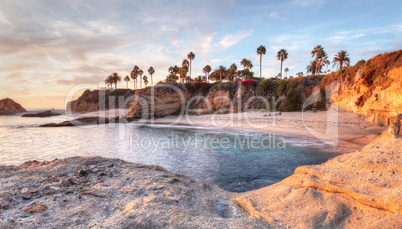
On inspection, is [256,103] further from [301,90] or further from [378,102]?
[378,102]

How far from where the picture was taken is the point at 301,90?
37.4m

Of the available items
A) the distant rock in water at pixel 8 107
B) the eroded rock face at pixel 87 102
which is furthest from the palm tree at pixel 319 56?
the distant rock in water at pixel 8 107

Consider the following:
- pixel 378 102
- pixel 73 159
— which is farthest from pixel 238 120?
pixel 73 159

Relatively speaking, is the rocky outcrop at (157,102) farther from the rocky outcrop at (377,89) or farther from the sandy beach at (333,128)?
the rocky outcrop at (377,89)

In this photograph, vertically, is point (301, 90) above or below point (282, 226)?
above

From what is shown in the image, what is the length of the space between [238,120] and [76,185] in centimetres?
3058

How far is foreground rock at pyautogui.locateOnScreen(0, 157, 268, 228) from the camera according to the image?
305 cm

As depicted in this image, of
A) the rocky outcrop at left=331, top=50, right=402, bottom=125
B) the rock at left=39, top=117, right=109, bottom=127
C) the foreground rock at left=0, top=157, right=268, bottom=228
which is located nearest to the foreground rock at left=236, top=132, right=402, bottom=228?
the foreground rock at left=0, top=157, right=268, bottom=228

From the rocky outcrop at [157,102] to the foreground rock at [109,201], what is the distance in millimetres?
40528

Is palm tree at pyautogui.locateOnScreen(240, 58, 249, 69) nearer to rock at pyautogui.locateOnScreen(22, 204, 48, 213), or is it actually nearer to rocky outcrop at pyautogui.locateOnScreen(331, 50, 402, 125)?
rocky outcrop at pyautogui.locateOnScreen(331, 50, 402, 125)

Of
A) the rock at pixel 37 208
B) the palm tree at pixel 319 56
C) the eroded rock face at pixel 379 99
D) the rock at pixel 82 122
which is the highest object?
the palm tree at pixel 319 56

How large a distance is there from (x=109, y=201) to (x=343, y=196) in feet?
15.8

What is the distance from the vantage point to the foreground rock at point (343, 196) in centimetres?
297

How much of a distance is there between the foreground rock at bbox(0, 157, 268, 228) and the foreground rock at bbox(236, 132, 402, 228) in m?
0.65
